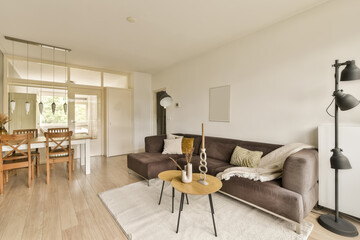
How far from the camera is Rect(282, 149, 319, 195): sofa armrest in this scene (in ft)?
5.72

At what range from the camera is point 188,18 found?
2529 mm

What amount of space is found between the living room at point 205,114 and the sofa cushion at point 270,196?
11mm

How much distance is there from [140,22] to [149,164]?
7.55 ft

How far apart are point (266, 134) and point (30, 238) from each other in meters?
3.24

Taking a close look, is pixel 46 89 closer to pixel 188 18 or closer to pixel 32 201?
pixel 32 201

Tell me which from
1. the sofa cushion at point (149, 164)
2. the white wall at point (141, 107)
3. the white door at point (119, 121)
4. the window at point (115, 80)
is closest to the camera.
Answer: the sofa cushion at point (149, 164)

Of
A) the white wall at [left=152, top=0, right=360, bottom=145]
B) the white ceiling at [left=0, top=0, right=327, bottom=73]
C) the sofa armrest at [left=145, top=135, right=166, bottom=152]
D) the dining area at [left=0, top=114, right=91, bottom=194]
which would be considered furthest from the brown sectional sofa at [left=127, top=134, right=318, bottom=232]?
the dining area at [left=0, top=114, right=91, bottom=194]

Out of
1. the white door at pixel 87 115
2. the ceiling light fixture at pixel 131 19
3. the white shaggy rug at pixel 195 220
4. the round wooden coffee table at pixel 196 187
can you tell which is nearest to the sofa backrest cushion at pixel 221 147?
the white shaggy rug at pixel 195 220

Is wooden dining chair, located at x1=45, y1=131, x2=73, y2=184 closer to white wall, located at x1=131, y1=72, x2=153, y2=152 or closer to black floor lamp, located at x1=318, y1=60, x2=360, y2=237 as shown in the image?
white wall, located at x1=131, y1=72, x2=153, y2=152

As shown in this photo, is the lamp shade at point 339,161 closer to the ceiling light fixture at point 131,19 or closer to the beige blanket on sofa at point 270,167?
the beige blanket on sofa at point 270,167

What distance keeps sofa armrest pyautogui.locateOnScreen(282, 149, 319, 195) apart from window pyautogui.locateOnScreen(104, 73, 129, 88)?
16.9 ft

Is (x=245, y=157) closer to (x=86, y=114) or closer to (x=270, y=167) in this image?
(x=270, y=167)

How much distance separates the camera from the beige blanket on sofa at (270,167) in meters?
2.07

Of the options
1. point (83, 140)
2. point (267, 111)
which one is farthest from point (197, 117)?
point (83, 140)
